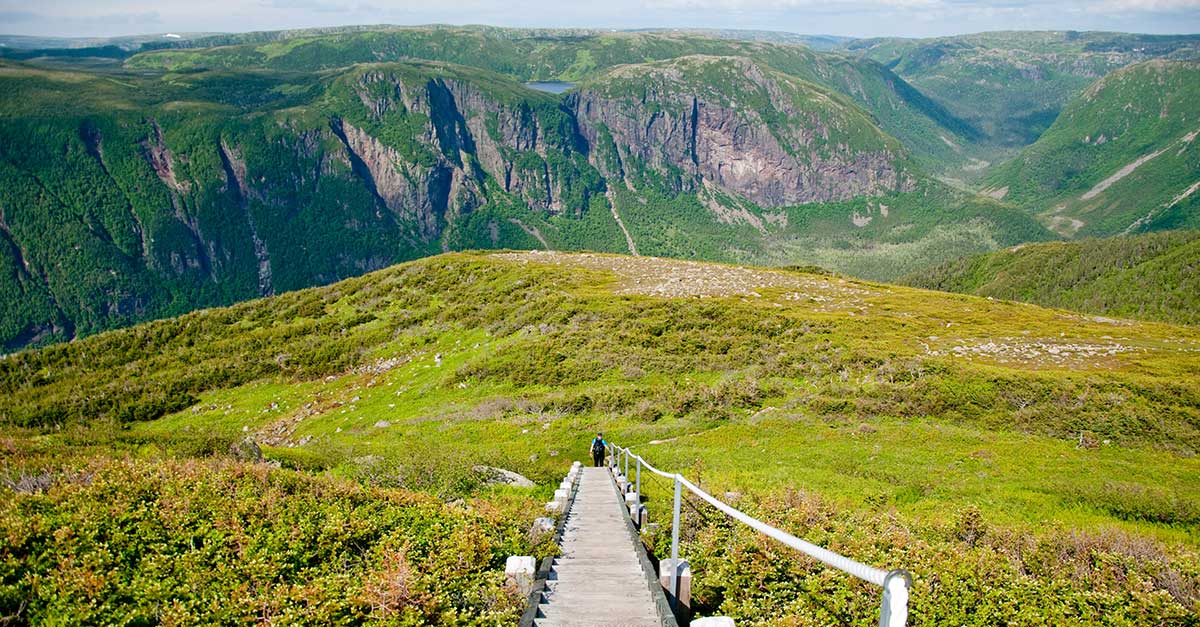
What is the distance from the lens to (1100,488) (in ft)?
52.7

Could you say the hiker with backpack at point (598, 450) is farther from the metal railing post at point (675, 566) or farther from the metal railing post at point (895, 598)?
the metal railing post at point (895, 598)

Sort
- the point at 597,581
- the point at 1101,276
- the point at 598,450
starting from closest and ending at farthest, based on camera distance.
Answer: the point at 597,581
the point at 598,450
the point at 1101,276

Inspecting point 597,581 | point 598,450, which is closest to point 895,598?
point 597,581

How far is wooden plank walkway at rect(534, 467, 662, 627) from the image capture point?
24.2 feet

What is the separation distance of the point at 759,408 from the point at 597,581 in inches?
828

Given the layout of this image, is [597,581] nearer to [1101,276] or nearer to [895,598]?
[895,598]

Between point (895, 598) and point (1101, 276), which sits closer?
point (895, 598)

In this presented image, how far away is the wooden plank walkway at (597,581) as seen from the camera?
290 inches

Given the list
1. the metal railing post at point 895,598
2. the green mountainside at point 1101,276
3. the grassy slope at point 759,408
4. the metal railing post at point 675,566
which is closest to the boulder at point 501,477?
the grassy slope at point 759,408

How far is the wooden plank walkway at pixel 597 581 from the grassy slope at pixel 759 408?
1.00 metres

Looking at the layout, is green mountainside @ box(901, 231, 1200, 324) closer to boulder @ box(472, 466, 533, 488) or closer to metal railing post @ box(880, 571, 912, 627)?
boulder @ box(472, 466, 533, 488)

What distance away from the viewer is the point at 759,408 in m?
28.2

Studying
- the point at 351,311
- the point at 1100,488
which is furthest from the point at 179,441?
the point at 351,311

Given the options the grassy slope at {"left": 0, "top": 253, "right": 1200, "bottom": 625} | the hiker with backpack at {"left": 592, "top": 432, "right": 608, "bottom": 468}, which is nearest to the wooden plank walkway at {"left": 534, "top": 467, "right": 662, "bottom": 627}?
the grassy slope at {"left": 0, "top": 253, "right": 1200, "bottom": 625}
